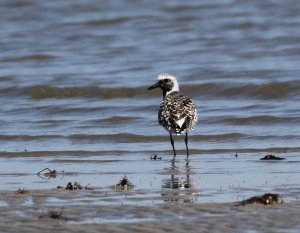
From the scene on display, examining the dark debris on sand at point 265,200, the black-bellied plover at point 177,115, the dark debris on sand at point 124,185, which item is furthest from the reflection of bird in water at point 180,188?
the black-bellied plover at point 177,115

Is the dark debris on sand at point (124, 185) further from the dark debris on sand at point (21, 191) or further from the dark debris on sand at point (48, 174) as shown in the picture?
the dark debris on sand at point (48, 174)

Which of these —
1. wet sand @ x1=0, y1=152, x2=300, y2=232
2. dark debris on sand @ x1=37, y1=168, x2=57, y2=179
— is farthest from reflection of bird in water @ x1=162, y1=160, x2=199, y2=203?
dark debris on sand @ x1=37, y1=168, x2=57, y2=179

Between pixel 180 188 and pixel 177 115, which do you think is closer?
pixel 180 188

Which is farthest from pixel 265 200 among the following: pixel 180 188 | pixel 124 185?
pixel 124 185

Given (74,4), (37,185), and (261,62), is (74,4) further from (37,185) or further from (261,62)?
(37,185)

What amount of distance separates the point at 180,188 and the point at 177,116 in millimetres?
3557

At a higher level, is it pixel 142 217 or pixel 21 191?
pixel 21 191

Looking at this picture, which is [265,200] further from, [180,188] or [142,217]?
[180,188]

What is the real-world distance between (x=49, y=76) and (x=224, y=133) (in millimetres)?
7292

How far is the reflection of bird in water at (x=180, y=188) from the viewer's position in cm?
838

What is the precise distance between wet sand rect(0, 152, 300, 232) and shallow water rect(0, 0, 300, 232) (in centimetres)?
3

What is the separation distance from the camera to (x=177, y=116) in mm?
12562

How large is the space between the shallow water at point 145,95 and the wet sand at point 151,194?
33mm

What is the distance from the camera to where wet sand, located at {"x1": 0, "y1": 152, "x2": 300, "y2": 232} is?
722cm
